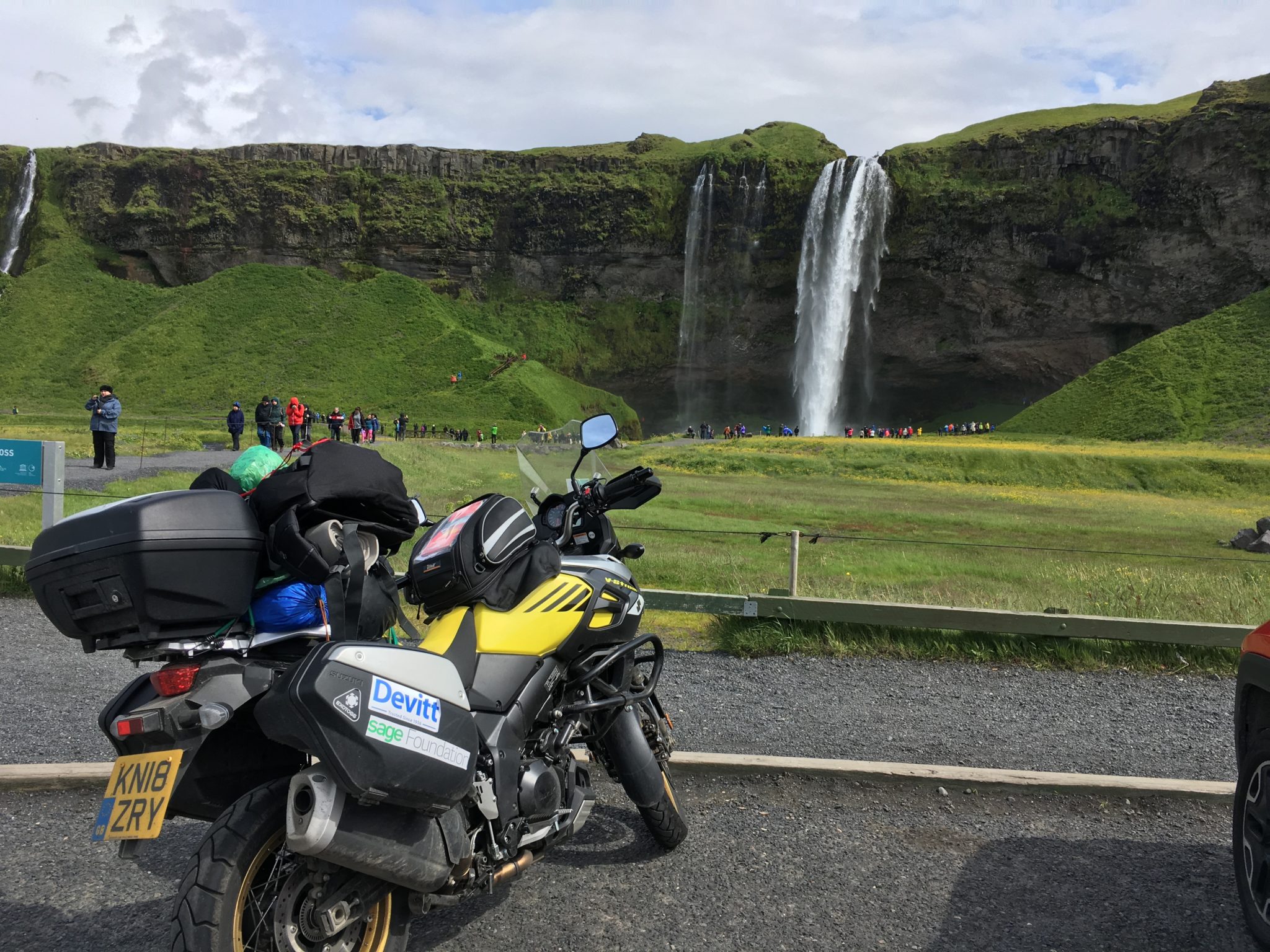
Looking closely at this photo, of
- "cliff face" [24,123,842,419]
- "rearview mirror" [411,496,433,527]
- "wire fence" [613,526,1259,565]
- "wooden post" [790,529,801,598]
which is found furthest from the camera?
"cliff face" [24,123,842,419]

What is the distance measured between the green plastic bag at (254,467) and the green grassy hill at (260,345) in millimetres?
62589

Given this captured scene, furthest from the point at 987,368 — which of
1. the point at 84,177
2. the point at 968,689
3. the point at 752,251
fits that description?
the point at 84,177

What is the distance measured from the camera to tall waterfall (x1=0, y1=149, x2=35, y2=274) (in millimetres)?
101750

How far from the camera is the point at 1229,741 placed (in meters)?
5.80

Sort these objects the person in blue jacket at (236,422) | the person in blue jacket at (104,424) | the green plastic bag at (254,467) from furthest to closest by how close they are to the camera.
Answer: the person in blue jacket at (236,422)
the person in blue jacket at (104,424)
the green plastic bag at (254,467)

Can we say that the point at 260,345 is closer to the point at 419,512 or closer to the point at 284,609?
the point at 419,512

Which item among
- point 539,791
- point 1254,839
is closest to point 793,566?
point 1254,839

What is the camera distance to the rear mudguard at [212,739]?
2.79 m

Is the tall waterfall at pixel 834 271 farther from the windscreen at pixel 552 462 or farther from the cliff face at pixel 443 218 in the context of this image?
the windscreen at pixel 552 462

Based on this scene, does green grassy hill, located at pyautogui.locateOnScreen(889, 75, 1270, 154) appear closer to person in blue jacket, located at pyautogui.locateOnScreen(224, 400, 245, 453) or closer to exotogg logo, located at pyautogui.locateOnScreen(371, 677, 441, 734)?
person in blue jacket, located at pyautogui.locateOnScreen(224, 400, 245, 453)

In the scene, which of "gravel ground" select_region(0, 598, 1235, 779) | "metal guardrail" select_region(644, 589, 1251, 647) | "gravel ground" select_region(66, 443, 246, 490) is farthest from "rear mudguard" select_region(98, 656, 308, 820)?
"gravel ground" select_region(66, 443, 246, 490)

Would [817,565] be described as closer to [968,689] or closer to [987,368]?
[968,689]

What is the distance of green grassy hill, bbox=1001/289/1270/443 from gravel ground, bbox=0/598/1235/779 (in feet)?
172

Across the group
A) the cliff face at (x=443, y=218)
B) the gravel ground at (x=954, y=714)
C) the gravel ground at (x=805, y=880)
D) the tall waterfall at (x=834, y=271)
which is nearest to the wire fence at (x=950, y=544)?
the gravel ground at (x=954, y=714)
